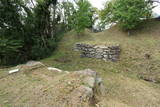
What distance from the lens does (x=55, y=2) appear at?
9133 mm

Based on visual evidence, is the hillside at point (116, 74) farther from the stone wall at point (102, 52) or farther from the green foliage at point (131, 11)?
the green foliage at point (131, 11)

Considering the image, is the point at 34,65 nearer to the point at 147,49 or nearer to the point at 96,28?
the point at 147,49

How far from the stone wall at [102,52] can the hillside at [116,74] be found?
333 mm

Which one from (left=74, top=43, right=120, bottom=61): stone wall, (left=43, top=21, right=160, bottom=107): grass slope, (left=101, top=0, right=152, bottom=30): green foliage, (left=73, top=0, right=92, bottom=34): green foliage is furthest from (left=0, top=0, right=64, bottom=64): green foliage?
(left=101, top=0, right=152, bottom=30): green foliage

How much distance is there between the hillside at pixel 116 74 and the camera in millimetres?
3709

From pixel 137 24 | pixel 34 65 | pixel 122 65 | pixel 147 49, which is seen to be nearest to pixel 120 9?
pixel 137 24

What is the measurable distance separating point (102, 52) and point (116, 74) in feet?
6.50

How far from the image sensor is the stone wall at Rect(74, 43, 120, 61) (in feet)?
27.3

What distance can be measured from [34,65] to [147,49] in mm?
6048

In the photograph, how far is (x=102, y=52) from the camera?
842 centimetres

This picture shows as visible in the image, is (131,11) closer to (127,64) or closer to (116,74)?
(127,64)

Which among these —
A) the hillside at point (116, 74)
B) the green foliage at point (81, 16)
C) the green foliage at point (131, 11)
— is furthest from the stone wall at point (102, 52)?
the green foliage at point (131, 11)

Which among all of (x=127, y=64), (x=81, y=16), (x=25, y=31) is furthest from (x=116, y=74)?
(x=25, y=31)

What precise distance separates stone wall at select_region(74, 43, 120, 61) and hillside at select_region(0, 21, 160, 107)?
1.09ft
